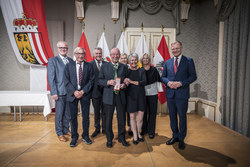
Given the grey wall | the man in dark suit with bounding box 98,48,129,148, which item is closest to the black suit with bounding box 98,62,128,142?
the man in dark suit with bounding box 98,48,129,148

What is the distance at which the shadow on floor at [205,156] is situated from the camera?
194 cm

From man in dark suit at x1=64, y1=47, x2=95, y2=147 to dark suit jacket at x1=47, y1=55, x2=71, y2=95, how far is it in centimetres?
37

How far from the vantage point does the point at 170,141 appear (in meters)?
2.46

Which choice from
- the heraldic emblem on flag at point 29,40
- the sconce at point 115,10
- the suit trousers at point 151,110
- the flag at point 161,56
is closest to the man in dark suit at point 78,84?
the suit trousers at point 151,110

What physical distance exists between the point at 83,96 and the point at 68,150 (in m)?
0.86

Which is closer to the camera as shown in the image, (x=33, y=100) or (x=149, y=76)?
(x=149, y=76)

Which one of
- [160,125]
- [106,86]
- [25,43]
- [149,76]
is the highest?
[25,43]

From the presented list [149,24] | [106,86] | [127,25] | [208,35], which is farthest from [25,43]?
[208,35]

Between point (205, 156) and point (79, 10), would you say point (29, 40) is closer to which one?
point (79, 10)

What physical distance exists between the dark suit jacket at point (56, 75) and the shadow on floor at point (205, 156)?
2.21m

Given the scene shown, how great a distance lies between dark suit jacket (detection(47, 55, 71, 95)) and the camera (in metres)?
2.55

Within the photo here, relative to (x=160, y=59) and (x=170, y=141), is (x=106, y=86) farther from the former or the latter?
(x=160, y=59)

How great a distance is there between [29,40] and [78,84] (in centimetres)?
279

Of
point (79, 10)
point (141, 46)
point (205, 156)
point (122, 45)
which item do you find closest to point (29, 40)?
point (79, 10)
